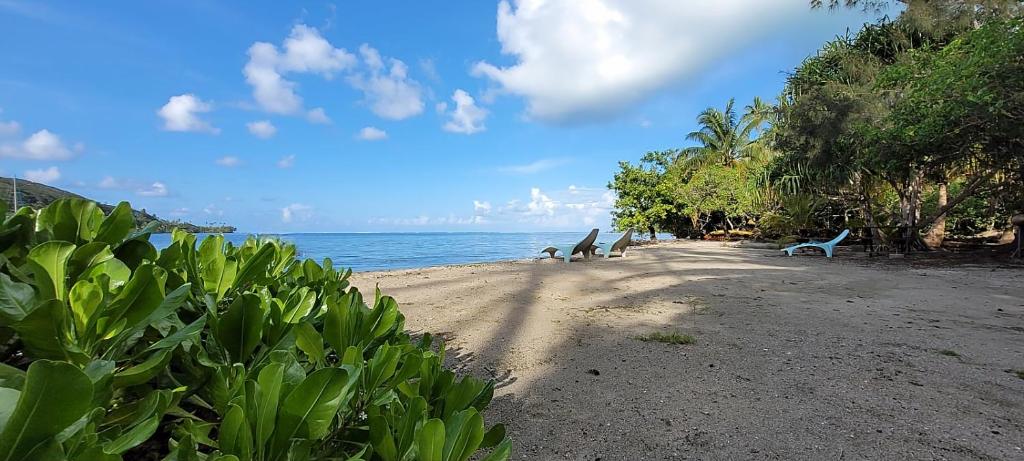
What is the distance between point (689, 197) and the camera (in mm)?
24250

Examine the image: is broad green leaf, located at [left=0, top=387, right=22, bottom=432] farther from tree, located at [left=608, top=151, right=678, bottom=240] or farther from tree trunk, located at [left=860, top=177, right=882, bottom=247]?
tree, located at [left=608, top=151, right=678, bottom=240]

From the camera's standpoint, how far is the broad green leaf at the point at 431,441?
21.6 inches

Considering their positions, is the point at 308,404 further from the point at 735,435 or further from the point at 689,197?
the point at 689,197

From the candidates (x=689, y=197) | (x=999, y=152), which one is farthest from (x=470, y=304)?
(x=689, y=197)

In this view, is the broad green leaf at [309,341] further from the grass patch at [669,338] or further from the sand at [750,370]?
the grass patch at [669,338]

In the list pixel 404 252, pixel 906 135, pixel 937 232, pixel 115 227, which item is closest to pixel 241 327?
pixel 115 227

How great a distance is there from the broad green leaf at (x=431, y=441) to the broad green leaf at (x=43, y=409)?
1.06 feet

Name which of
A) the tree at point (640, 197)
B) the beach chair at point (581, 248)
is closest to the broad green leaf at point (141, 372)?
the beach chair at point (581, 248)

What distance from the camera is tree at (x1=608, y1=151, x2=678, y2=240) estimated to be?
24.9 metres

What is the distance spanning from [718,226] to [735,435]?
28.5 m

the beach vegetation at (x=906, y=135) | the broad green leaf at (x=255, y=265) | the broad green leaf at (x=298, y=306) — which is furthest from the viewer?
the beach vegetation at (x=906, y=135)

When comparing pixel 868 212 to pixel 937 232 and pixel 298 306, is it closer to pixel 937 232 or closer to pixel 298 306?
pixel 937 232

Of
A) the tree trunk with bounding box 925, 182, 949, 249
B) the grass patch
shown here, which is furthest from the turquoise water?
the tree trunk with bounding box 925, 182, 949, 249

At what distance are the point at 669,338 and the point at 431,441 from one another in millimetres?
3223
